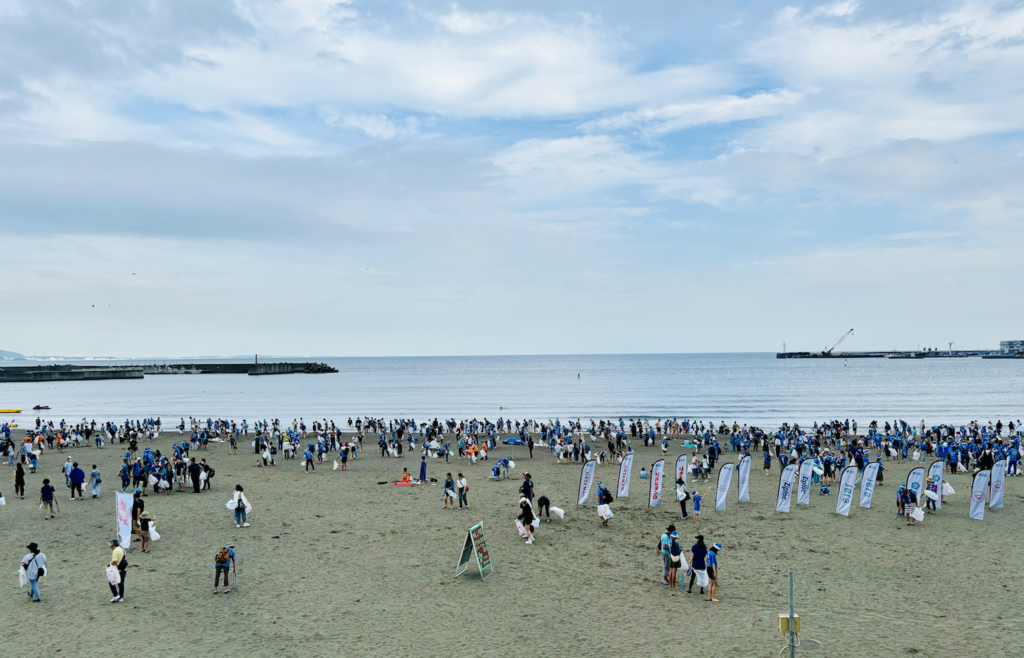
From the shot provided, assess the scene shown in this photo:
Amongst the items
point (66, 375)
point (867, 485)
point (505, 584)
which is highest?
point (867, 485)

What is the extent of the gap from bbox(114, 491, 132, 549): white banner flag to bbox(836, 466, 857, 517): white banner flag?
2100cm

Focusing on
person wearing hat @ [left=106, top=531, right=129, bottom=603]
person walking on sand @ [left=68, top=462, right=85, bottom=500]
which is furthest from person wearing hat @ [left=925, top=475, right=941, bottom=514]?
person walking on sand @ [left=68, top=462, right=85, bottom=500]

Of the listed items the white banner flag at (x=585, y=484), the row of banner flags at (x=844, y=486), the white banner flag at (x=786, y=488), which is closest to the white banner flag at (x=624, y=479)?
the row of banner flags at (x=844, y=486)

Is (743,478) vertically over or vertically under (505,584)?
over

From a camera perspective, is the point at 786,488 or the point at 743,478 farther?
the point at 743,478

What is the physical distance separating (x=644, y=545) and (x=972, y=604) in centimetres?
737

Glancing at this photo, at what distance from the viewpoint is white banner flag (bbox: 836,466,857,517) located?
21.1 meters

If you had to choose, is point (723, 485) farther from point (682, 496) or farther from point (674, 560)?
point (674, 560)

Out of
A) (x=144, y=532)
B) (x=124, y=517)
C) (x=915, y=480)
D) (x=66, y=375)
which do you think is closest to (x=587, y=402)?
(x=915, y=480)

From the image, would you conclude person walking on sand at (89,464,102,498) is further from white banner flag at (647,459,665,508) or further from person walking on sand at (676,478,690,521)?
person walking on sand at (676,478,690,521)

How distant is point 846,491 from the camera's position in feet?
69.5

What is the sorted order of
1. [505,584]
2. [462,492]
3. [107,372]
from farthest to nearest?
[107,372] < [462,492] < [505,584]

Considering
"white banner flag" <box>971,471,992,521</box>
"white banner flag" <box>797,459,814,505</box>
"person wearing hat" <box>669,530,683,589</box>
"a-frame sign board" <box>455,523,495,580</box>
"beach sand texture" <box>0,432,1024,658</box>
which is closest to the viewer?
"beach sand texture" <box>0,432,1024,658</box>

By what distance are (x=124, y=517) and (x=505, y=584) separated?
10.1m
